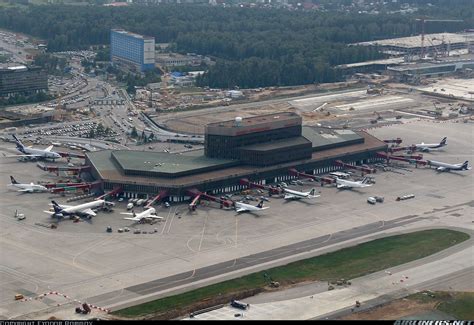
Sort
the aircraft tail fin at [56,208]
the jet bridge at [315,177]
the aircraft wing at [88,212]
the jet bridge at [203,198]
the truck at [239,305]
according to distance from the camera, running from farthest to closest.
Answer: the jet bridge at [315,177]
the jet bridge at [203,198]
the aircraft wing at [88,212]
the aircraft tail fin at [56,208]
the truck at [239,305]

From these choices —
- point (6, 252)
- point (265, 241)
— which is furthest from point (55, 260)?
point (265, 241)

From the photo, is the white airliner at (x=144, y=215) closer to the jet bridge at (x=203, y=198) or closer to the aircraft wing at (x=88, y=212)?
the aircraft wing at (x=88, y=212)

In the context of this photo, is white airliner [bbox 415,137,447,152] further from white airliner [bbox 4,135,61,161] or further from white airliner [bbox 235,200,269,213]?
white airliner [bbox 4,135,61,161]

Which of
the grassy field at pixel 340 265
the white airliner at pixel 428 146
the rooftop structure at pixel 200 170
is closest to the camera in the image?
the grassy field at pixel 340 265

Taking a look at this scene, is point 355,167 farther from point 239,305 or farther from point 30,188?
point 239,305

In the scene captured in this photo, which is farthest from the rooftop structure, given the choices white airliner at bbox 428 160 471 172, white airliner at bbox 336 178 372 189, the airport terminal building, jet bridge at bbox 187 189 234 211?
white airliner at bbox 428 160 471 172

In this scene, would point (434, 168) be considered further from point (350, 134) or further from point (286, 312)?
point (286, 312)

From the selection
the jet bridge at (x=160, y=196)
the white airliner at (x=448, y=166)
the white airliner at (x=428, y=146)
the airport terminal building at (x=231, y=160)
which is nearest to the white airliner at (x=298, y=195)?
the airport terminal building at (x=231, y=160)

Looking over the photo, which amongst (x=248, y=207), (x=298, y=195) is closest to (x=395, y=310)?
(x=248, y=207)

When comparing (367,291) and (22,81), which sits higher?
(367,291)
